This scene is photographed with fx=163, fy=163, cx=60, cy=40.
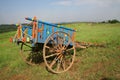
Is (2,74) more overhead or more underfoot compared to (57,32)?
more underfoot

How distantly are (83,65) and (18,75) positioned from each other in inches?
131

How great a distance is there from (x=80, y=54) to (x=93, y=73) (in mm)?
3364

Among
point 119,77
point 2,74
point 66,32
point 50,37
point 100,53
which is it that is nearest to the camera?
point 119,77

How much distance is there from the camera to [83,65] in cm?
841

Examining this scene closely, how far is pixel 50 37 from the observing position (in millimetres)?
7074

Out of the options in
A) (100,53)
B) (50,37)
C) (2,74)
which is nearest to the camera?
(50,37)

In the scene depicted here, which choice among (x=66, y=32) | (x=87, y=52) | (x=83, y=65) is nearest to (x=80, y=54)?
(x=87, y=52)

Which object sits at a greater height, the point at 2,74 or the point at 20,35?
the point at 20,35

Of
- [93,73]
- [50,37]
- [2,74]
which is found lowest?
[2,74]

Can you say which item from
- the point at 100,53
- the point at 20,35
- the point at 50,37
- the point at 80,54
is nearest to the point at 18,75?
the point at 20,35

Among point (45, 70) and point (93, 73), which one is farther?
point (45, 70)

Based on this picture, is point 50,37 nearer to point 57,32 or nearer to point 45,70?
point 57,32

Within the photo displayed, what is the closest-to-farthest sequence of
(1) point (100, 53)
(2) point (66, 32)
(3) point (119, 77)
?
(3) point (119, 77), (2) point (66, 32), (1) point (100, 53)

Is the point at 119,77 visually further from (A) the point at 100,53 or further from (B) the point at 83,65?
(A) the point at 100,53
